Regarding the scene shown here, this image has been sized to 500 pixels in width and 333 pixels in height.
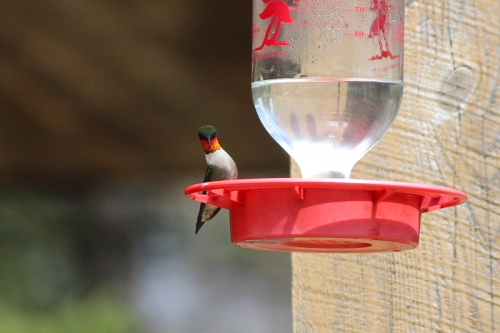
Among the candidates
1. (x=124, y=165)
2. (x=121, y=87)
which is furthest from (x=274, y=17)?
(x=124, y=165)

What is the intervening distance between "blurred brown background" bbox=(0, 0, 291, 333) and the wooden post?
6.16 feet

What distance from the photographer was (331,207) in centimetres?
93

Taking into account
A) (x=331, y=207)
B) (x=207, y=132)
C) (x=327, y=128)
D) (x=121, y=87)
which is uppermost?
(x=121, y=87)

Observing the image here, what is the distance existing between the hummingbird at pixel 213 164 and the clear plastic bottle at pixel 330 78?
67 cm

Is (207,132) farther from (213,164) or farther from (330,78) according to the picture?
(330,78)

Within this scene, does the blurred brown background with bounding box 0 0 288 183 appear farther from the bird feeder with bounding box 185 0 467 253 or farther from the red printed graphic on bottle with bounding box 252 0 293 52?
the red printed graphic on bottle with bounding box 252 0 293 52

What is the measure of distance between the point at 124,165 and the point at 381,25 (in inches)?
137

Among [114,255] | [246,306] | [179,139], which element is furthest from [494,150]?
[114,255]

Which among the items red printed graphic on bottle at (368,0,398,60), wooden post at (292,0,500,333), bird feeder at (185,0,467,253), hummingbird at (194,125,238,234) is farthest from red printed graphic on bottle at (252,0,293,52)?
hummingbird at (194,125,238,234)

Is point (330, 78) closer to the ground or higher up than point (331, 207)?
higher up

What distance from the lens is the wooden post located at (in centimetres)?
115

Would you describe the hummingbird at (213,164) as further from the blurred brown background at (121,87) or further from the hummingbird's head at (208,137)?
the blurred brown background at (121,87)

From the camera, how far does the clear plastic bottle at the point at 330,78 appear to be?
1157 millimetres

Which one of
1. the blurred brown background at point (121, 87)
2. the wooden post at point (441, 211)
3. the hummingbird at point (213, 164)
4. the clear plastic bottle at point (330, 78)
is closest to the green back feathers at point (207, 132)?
the hummingbird at point (213, 164)
